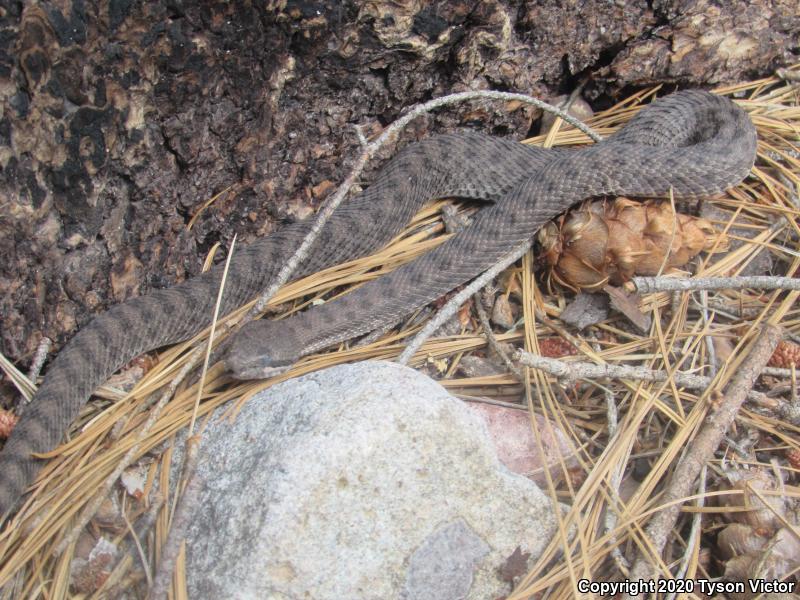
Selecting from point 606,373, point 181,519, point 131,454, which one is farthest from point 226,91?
point 606,373

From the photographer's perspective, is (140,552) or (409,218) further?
(409,218)

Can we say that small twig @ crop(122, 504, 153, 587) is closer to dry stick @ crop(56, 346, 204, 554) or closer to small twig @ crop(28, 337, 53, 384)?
dry stick @ crop(56, 346, 204, 554)

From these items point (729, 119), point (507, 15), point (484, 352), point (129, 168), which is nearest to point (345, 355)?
point (484, 352)

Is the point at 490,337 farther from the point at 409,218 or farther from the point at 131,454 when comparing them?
the point at 131,454

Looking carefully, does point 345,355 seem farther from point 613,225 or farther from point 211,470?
point 613,225

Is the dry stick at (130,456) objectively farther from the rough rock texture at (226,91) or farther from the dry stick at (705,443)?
the dry stick at (705,443)

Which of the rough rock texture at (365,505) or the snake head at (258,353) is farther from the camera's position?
the snake head at (258,353)
